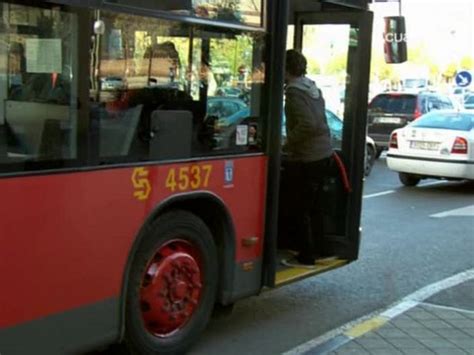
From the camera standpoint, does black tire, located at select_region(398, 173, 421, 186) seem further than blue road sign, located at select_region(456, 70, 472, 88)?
No

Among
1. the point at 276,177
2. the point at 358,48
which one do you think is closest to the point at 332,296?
the point at 276,177

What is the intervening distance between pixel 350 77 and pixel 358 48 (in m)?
0.24

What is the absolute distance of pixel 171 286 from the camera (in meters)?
4.45

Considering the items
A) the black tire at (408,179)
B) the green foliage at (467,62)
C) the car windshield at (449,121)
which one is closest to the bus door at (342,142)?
the car windshield at (449,121)

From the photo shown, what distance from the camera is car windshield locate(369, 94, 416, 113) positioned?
18.9 metres

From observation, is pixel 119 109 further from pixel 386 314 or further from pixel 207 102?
pixel 386 314

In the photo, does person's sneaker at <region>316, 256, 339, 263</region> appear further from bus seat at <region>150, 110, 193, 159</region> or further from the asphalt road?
bus seat at <region>150, 110, 193, 159</region>

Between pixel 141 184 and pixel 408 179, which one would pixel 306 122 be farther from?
pixel 408 179

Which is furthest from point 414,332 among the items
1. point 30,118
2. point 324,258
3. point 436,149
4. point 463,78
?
point 463,78

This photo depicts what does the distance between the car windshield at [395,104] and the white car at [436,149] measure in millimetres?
5002

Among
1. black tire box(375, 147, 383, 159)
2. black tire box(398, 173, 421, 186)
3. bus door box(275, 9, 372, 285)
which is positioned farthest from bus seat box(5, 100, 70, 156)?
black tire box(375, 147, 383, 159)

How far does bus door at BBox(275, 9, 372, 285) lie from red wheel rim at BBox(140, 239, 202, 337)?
132cm

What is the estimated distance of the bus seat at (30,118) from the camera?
344cm

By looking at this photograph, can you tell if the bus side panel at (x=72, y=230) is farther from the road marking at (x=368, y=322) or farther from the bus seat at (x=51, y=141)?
the road marking at (x=368, y=322)
